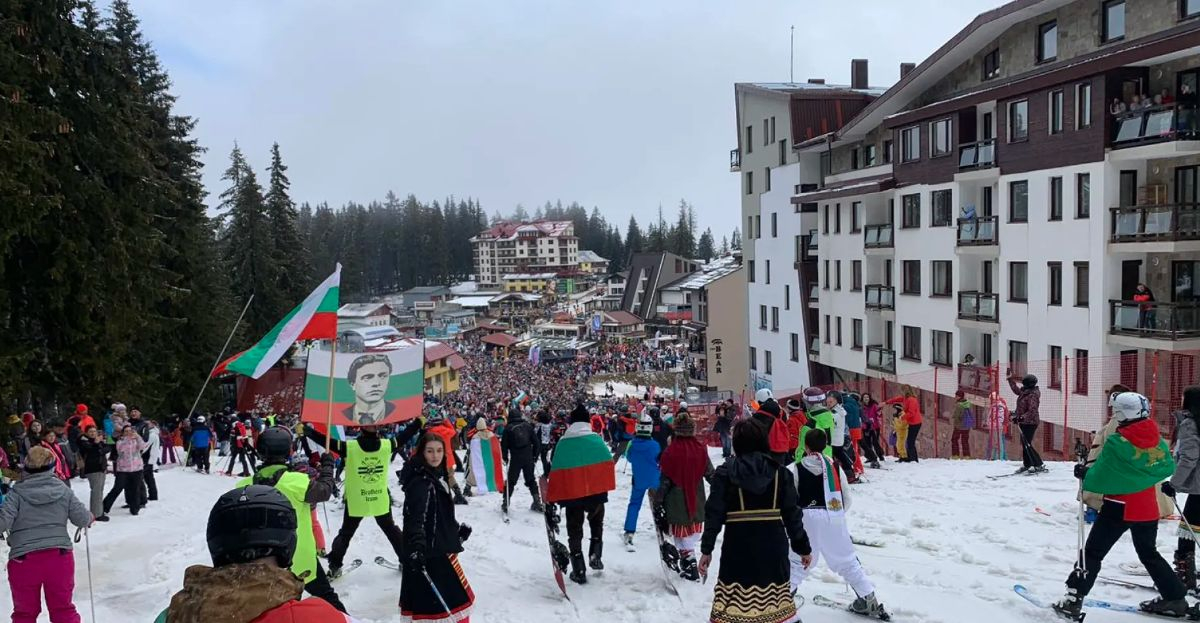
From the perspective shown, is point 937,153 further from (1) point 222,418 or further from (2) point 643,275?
(2) point 643,275

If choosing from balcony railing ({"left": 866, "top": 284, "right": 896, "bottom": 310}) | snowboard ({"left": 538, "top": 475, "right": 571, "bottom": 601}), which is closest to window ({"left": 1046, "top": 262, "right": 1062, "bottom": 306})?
balcony railing ({"left": 866, "top": 284, "right": 896, "bottom": 310})

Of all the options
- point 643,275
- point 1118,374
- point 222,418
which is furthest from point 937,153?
point 643,275

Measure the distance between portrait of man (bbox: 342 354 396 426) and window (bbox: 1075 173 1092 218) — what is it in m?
19.0

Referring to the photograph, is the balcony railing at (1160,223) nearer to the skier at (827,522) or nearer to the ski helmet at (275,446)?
the skier at (827,522)

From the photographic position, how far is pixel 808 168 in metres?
39.2

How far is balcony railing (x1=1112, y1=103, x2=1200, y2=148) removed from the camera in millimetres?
19578

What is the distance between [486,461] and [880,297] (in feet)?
73.3

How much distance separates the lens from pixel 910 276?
1233 inches

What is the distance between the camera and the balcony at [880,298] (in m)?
32.0

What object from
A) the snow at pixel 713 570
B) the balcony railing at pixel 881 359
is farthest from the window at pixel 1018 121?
the snow at pixel 713 570

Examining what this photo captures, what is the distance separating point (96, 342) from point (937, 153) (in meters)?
25.3

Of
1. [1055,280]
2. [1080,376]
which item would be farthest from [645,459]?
[1055,280]

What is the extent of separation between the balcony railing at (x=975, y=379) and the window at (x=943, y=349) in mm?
1160

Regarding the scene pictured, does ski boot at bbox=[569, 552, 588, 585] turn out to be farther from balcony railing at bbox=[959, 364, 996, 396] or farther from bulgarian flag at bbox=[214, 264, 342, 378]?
balcony railing at bbox=[959, 364, 996, 396]
